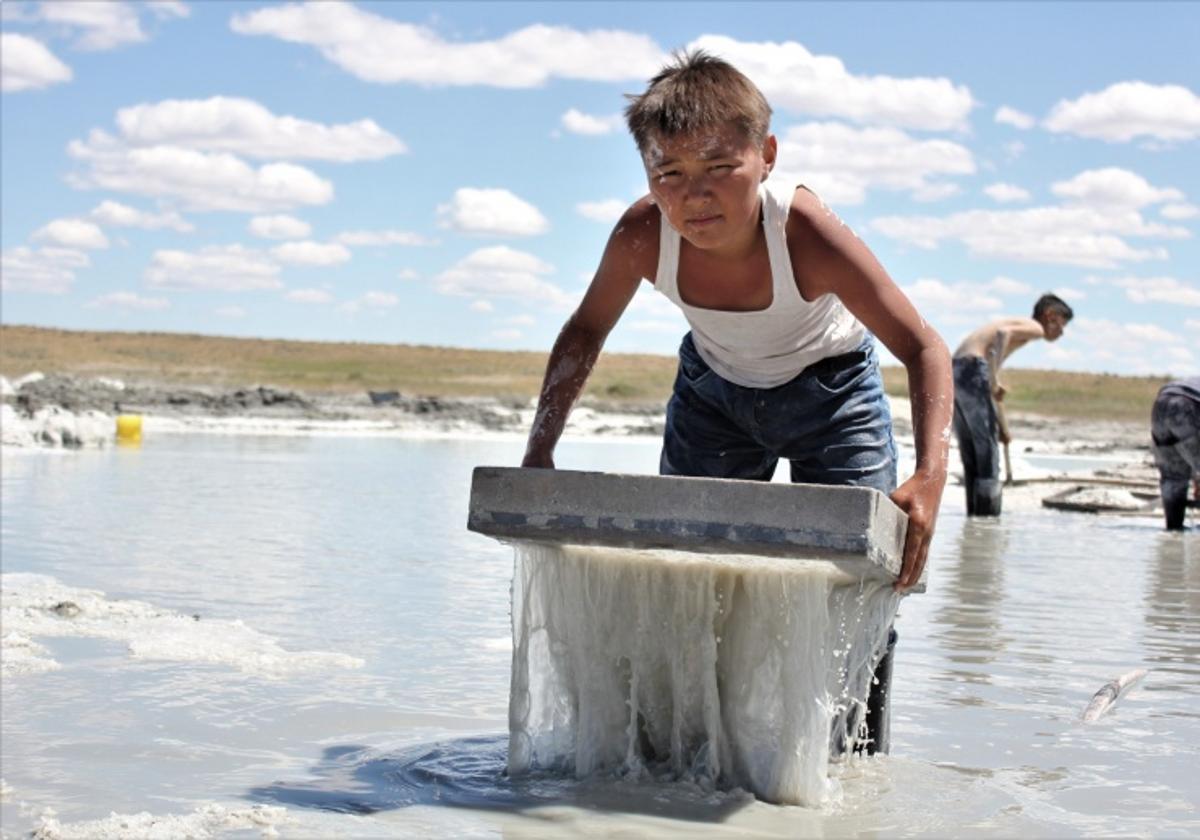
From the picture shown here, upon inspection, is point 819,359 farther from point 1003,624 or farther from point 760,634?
point 1003,624

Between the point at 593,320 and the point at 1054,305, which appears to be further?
the point at 1054,305

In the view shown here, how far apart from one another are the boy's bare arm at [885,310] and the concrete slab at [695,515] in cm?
27

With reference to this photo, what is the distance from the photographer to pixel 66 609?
634 centimetres

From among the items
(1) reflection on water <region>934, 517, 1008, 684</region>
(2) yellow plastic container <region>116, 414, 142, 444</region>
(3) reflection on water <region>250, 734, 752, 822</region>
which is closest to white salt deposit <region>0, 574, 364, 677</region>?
(3) reflection on water <region>250, 734, 752, 822</region>

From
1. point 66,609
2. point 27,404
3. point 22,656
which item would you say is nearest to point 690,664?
point 22,656

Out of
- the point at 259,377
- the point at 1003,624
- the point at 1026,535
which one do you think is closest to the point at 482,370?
the point at 259,377

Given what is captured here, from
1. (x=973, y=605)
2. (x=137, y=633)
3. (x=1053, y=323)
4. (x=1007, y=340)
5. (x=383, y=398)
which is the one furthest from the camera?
(x=383, y=398)

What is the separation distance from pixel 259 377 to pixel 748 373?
4620 centimetres

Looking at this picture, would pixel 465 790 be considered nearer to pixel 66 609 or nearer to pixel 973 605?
pixel 66 609

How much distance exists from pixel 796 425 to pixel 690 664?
73 centimetres

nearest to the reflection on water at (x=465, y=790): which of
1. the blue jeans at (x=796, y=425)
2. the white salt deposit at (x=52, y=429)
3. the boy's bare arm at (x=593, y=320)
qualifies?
the boy's bare arm at (x=593, y=320)

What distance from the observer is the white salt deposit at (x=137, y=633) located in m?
5.52

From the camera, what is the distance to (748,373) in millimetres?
4285

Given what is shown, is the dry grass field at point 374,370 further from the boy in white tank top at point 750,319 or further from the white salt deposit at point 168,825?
the white salt deposit at point 168,825
